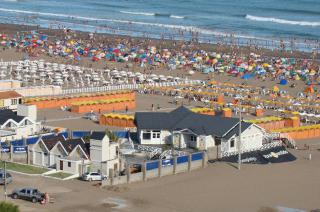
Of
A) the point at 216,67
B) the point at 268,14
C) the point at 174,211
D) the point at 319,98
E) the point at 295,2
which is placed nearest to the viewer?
the point at 174,211

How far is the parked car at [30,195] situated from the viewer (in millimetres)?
38500

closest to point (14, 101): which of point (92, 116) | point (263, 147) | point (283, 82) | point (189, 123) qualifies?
point (92, 116)

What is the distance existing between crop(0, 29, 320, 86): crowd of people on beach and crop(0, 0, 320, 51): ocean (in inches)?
493

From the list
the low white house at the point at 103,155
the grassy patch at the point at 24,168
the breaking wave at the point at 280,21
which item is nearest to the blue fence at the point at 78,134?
the grassy patch at the point at 24,168

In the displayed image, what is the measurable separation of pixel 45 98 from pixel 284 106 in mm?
16196

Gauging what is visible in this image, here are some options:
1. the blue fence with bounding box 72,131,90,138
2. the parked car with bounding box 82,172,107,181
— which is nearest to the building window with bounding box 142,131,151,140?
the blue fence with bounding box 72,131,90,138

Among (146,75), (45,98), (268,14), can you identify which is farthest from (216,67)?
(268,14)

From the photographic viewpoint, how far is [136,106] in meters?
64.4

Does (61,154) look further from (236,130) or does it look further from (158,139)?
(236,130)

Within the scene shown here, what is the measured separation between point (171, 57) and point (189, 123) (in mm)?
39464

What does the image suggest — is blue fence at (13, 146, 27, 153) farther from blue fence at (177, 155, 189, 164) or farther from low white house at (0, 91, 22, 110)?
low white house at (0, 91, 22, 110)

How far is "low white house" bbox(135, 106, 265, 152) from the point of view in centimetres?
4862

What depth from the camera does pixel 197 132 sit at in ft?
160

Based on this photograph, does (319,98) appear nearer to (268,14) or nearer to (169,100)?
(169,100)
